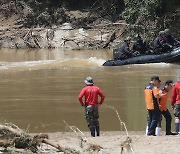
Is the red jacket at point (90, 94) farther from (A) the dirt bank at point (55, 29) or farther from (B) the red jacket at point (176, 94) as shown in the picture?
(A) the dirt bank at point (55, 29)

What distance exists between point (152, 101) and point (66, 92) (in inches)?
247

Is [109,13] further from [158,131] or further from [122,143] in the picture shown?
[122,143]

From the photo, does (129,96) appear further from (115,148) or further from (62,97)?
(115,148)

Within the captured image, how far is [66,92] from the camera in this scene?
1509 cm

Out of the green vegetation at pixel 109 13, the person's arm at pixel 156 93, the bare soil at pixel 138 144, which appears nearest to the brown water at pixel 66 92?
the person's arm at pixel 156 93

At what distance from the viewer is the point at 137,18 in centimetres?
2955

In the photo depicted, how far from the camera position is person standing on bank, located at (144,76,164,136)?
29.6 feet

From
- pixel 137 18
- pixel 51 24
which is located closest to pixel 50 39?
pixel 51 24

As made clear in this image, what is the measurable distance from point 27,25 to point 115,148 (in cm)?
3078

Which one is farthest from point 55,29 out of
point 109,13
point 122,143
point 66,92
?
point 122,143

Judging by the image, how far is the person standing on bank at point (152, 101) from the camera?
9.03 meters

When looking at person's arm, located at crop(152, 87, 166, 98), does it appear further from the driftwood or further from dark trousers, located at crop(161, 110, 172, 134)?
the driftwood

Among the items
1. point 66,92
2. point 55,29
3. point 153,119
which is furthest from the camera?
point 55,29

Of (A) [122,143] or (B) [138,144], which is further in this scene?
(B) [138,144]
